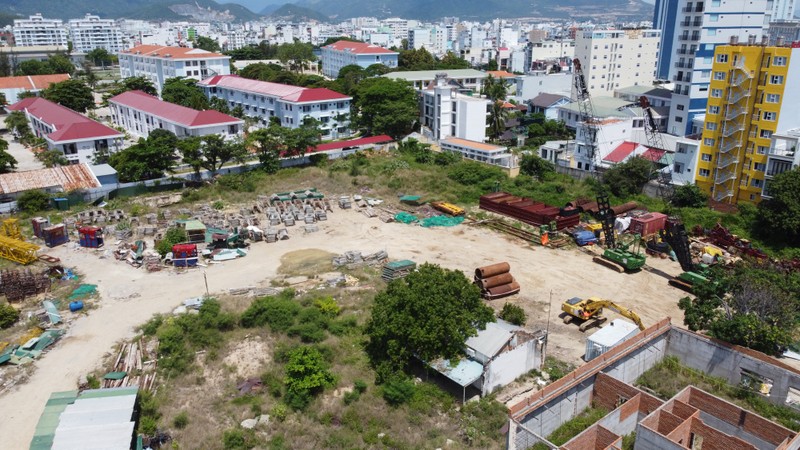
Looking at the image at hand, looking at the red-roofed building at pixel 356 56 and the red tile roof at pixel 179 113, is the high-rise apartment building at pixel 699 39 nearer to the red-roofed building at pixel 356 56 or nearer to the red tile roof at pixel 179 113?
the red tile roof at pixel 179 113

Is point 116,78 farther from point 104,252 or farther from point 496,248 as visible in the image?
point 496,248

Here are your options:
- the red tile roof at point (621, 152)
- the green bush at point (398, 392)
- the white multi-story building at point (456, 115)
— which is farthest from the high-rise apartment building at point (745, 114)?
the green bush at point (398, 392)

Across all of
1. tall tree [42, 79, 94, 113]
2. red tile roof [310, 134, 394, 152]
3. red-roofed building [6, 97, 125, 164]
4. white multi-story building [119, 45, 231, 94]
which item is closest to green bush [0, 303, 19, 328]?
red-roofed building [6, 97, 125, 164]

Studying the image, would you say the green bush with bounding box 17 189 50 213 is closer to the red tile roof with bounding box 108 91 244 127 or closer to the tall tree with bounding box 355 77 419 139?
the red tile roof with bounding box 108 91 244 127

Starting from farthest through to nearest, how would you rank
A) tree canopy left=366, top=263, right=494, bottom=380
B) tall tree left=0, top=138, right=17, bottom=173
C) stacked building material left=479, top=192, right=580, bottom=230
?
tall tree left=0, top=138, right=17, bottom=173, stacked building material left=479, top=192, right=580, bottom=230, tree canopy left=366, top=263, right=494, bottom=380

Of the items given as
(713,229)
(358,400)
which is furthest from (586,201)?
(358,400)
